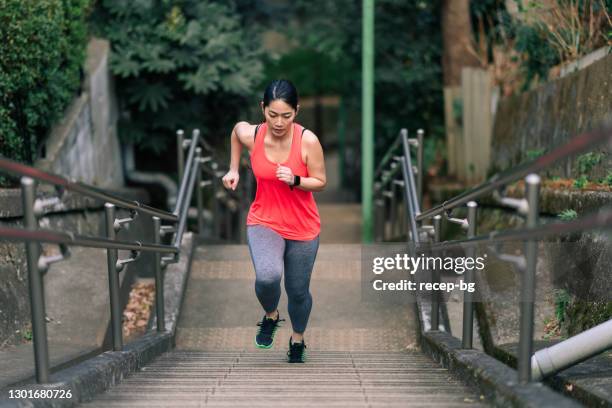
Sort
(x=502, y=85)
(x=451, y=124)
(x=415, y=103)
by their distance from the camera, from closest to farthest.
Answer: (x=502, y=85), (x=451, y=124), (x=415, y=103)

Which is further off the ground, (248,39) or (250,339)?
(248,39)

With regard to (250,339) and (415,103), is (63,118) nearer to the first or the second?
(250,339)

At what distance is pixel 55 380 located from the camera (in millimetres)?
3420

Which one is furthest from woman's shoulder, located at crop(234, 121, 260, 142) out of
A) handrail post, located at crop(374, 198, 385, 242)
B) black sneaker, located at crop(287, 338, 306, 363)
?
handrail post, located at crop(374, 198, 385, 242)

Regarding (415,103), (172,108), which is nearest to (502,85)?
(415,103)

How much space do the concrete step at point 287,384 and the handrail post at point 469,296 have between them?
0.75 feet

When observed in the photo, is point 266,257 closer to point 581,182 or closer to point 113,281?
point 113,281

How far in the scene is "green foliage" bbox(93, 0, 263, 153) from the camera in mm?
9586

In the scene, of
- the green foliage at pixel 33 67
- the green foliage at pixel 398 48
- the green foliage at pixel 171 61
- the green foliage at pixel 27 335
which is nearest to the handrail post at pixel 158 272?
the green foliage at pixel 27 335

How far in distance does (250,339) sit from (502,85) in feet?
16.7

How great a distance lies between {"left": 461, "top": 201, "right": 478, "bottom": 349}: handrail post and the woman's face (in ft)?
3.32

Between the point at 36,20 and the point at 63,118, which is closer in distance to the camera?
the point at 36,20

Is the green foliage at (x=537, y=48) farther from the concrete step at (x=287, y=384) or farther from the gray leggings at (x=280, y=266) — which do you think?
the gray leggings at (x=280, y=266)

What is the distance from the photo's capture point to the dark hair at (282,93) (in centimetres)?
416
